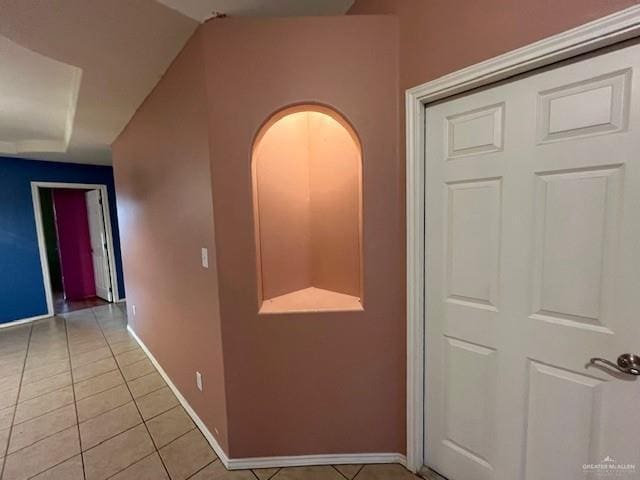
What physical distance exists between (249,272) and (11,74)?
2205mm

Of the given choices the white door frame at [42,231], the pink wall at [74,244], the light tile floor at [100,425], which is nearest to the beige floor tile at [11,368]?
the light tile floor at [100,425]

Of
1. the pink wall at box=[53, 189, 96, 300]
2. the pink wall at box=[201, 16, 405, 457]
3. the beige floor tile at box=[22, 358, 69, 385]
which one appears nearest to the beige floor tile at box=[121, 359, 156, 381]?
the beige floor tile at box=[22, 358, 69, 385]

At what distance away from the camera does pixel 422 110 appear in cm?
130

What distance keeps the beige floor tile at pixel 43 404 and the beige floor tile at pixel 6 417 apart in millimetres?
31

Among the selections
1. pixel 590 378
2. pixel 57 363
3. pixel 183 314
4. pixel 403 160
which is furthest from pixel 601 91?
pixel 57 363

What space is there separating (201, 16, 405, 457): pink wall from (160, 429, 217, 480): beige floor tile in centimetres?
27

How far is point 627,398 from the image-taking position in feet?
3.08

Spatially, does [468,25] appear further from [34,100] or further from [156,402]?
[34,100]

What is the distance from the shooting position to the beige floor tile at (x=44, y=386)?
2.31 meters

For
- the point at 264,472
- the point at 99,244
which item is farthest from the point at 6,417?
the point at 99,244

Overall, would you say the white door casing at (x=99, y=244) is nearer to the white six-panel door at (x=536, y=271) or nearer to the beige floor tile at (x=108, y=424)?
the beige floor tile at (x=108, y=424)

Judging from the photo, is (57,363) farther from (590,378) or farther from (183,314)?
(590,378)

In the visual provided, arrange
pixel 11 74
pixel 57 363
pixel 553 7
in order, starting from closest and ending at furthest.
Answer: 1. pixel 553 7
2. pixel 11 74
3. pixel 57 363

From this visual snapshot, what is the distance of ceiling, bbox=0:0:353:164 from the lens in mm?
1322
